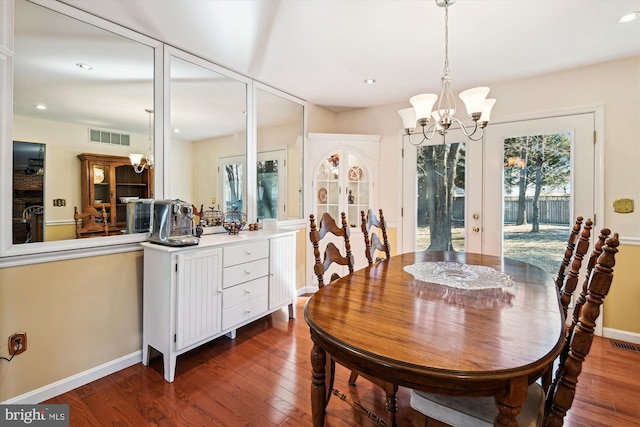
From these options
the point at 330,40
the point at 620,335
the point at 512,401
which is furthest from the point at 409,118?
the point at 620,335

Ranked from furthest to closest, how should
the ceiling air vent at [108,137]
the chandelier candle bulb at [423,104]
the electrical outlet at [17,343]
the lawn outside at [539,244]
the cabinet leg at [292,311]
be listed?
the cabinet leg at [292,311] < the lawn outside at [539,244] < the ceiling air vent at [108,137] < the chandelier candle bulb at [423,104] < the electrical outlet at [17,343]

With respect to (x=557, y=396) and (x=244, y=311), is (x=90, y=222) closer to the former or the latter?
(x=244, y=311)

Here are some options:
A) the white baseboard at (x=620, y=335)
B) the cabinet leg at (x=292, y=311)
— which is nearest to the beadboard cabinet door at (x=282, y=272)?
the cabinet leg at (x=292, y=311)

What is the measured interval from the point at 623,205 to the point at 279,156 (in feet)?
10.9

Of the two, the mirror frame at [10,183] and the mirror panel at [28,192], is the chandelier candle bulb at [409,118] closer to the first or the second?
the mirror frame at [10,183]

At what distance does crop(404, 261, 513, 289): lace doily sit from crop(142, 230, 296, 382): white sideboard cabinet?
4.30 feet

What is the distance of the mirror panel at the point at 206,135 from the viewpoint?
8.04 ft

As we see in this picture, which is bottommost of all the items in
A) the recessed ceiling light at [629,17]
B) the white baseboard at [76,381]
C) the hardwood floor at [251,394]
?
the hardwood floor at [251,394]

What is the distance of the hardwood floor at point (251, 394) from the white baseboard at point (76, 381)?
0.04 m

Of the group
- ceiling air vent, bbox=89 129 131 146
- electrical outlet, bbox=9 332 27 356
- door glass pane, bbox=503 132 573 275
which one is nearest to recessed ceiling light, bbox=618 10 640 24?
door glass pane, bbox=503 132 573 275

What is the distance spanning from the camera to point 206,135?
272 cm

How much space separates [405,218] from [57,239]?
328 cm

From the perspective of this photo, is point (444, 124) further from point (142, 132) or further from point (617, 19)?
point (142, 132)

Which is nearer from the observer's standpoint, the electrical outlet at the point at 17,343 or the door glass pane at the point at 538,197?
the electrical outlet at the point at 17,343
